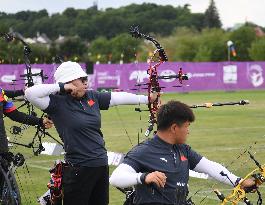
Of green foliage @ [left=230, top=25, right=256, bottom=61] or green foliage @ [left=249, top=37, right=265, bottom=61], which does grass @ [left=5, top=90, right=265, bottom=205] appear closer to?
green foliage @ [left=249, top=37, right=265, bottom=61]

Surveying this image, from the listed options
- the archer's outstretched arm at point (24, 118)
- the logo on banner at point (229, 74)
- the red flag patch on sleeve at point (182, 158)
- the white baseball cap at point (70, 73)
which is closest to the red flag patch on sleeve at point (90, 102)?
the white baseball cap at point (70, 73)

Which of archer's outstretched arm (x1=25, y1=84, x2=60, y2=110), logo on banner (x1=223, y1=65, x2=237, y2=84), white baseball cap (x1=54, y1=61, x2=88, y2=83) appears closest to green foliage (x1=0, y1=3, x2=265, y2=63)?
logo on banner (x1=223, y1=65, x2=237, y2=84)

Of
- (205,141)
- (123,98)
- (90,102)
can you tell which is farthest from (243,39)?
(90,102)

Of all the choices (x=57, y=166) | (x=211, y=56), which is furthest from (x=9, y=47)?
(x=211, y=56)

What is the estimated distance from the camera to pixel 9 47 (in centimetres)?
2181

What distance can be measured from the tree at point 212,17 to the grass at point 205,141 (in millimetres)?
128162

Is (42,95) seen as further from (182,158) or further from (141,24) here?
(141,24)

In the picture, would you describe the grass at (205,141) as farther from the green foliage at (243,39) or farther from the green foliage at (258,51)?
the green foliage at (243,39)

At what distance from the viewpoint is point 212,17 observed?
163 meters

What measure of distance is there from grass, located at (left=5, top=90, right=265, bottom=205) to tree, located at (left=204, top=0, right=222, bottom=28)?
5046 inches

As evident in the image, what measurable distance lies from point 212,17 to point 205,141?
477 feet

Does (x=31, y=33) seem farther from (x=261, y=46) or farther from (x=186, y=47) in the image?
(x=261, y=46)

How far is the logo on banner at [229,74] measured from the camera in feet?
168

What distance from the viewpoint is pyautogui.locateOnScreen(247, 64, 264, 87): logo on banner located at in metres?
52.2
